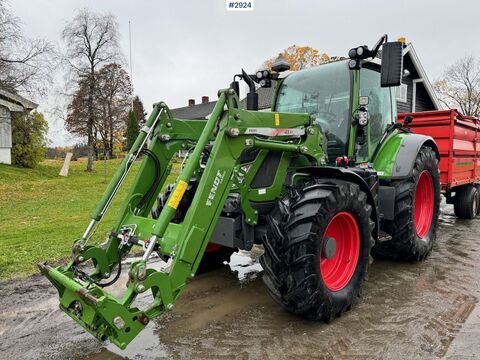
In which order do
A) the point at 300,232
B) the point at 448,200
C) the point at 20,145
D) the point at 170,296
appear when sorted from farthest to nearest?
the point at 20,145
the point at 448,200
the point at 300,232
the point at 170,296

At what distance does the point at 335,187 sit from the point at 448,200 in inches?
234

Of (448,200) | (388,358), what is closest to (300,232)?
(388,358)

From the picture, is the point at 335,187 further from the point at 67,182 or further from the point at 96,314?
the point at 67,182

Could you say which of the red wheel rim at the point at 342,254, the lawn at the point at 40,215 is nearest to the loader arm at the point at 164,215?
the red wheel rim at the point at 342,254

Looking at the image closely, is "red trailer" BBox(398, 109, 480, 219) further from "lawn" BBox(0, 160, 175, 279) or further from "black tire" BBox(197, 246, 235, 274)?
"lawn" BBox(0, 160, 175, 279)

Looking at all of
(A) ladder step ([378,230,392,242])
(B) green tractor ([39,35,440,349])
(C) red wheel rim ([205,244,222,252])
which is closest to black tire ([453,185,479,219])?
(B) green tractor ([39,35,440,349])

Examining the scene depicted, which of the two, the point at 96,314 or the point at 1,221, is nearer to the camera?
the point at 96,314

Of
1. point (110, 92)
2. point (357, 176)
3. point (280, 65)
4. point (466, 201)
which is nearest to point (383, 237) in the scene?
point (357, 176)

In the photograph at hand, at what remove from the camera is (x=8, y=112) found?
1781cm

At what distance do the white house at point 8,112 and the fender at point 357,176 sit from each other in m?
16.6

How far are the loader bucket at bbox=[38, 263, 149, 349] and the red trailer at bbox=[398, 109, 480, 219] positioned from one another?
18.8ft

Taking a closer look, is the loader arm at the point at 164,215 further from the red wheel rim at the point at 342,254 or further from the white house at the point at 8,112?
the white house at the point at 8,112

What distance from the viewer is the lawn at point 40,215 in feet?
17.8

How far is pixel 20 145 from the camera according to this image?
18797 millimetres
